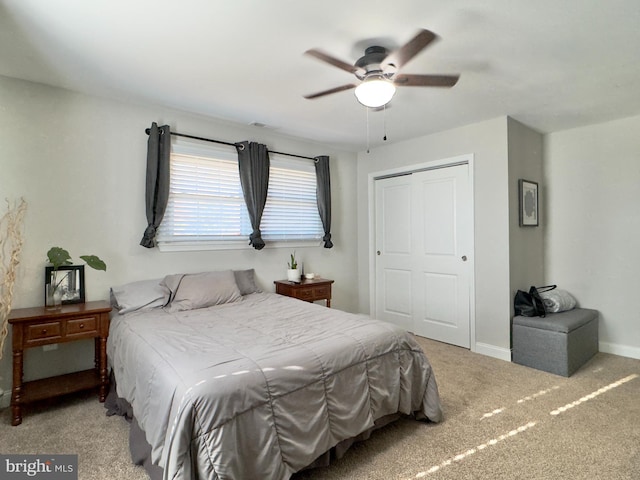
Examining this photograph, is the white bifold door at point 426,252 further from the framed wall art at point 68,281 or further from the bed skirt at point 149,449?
the framed wall art at point 68,281

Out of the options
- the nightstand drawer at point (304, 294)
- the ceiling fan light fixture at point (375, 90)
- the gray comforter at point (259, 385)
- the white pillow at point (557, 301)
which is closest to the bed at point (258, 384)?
the gray comforter at point (259, 385)

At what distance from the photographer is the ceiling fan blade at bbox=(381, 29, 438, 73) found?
5.56 ft

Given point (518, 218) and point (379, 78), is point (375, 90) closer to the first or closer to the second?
point (379, 78)

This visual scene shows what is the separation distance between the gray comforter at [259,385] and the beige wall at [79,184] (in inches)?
27.5

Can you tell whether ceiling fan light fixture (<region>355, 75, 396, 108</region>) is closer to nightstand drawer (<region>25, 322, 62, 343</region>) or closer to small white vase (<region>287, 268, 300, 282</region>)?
small white vase (<region>287, 268, 300, 282</region>)

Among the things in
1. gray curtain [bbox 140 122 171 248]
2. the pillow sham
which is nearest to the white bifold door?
gray curtain [bbox 140 122 171 248]

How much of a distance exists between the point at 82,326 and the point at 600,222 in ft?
16.1

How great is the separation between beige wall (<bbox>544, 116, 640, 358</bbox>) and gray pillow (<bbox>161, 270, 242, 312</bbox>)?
3614mm

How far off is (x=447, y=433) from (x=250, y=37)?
269cm

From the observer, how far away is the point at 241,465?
4.87 feet

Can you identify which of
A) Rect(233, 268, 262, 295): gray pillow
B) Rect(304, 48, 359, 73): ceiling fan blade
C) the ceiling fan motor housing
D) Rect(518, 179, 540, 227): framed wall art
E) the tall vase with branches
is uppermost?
the ceiling fan motor housing

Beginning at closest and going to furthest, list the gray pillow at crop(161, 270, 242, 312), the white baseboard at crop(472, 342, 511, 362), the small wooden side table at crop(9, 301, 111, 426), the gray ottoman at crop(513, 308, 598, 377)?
the small wooden side table at crop(9, 301, 111, 426)
the gray pillow at crop(161, 270, 242, 312)
the gray ottoman at crop(513, 308, 598, 377)
the white baseboard at crop(472, 342, 511, 362)

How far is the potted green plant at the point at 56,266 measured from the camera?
100 inches

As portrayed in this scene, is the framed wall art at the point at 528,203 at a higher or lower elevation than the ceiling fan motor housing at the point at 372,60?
lower
